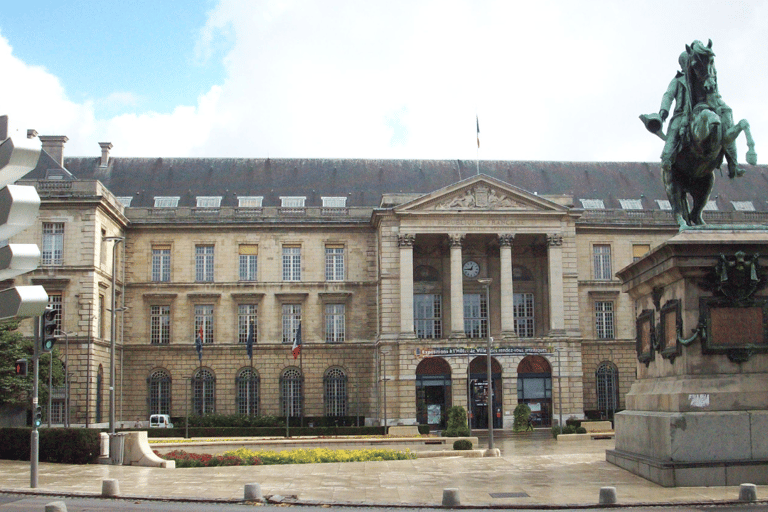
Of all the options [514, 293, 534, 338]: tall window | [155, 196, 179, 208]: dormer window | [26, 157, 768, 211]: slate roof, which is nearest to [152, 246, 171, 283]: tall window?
[155, 196, 179, 208]: dormer window

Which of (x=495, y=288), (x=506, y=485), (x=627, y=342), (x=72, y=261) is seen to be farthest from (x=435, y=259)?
(x=506, y=485)

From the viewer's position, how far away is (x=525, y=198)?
60.1 m

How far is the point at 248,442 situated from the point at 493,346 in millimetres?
23349

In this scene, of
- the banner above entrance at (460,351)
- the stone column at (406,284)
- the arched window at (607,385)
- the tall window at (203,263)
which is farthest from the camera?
the arched window at (607,385)

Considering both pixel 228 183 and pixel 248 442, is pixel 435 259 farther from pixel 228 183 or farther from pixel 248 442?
pixel 248 442

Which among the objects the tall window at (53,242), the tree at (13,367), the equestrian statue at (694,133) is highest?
the tall window at (53,242)

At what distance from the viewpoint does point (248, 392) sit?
207ft

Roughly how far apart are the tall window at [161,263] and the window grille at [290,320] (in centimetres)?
829

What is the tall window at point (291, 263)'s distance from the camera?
2505 inches

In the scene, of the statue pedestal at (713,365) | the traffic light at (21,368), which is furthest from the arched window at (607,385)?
the traffic light at (21,368)

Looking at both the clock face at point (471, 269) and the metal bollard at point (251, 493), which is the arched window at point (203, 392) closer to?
the clock face at point (471, 269)

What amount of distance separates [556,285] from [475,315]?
6139 mm

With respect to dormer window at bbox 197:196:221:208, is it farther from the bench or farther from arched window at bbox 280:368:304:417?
the bench

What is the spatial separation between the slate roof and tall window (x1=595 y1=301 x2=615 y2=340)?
757cm
